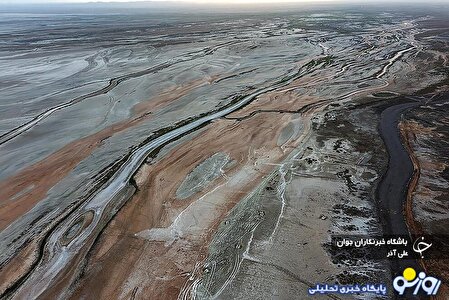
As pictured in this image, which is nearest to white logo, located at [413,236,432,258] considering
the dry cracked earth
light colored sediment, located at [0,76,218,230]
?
the dry cracked earth

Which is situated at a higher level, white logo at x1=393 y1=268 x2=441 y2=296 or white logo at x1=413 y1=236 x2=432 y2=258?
white logo at x1=393 y1=268 x2=441 y2=296

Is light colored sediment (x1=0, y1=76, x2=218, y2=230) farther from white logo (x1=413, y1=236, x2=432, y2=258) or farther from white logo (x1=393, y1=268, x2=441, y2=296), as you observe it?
white logo (x1=413, y1=236, x2=432, y2=258)

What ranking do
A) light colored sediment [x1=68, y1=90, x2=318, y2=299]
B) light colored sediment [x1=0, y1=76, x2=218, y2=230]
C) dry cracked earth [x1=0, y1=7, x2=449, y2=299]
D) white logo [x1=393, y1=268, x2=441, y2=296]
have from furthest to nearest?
light colored sediment [x1=0, y1=76, x2=218, y2=230] → dry cracked earth [x1=0, y1=7, x2=449, y2=299] → light colored sediment [x1=68, y1=90, x2=318, y2=299] → white logo [x1=393, y1=268, x2=441, y2=296]

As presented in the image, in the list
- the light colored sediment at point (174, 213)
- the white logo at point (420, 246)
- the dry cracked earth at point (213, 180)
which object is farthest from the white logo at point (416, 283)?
the light colored sediment at point (174, 213)

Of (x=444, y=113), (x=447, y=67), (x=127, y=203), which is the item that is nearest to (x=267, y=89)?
(x=444, y=113)

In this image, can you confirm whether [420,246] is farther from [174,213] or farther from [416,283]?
[174,213]

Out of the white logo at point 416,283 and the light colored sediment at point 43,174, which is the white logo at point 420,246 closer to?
the white logo at point 416,283
